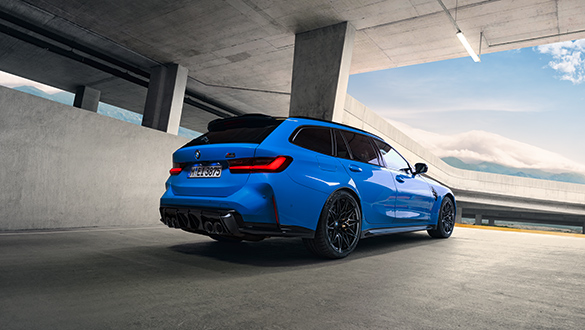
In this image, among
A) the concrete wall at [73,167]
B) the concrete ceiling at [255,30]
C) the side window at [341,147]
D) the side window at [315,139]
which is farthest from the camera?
the concrete ceiling at [255,30]

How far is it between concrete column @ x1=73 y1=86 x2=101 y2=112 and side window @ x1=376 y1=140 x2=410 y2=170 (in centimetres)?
1731

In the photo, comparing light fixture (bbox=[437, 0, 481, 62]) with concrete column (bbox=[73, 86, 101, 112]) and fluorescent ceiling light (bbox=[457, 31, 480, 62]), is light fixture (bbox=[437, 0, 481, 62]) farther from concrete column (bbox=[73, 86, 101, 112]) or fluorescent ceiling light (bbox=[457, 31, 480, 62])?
concrete column (bbox=[73, 86, 101, 112])

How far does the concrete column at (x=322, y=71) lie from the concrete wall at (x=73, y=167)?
365cm

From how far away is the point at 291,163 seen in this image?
3.34 meters

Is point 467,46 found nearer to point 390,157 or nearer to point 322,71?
point 322,71

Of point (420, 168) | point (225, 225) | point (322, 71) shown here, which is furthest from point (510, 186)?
point (225, 225)

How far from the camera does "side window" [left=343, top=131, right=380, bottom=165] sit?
430 cm

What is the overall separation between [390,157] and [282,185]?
227 centimetres

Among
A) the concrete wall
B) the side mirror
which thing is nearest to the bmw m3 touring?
the side mirror

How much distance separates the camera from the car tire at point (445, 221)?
5.91 m

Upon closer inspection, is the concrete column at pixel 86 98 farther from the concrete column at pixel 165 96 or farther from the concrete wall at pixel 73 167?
the concrete wall at pixel 73 167

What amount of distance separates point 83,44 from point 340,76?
30.4 ft

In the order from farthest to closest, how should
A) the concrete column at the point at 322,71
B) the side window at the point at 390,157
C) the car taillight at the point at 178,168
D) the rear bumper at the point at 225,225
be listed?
the concrete column at the point at 322,71, the side window at the point at 390,157, the car taillight at the point at 178,168, the rear bumper at the point at 225,225

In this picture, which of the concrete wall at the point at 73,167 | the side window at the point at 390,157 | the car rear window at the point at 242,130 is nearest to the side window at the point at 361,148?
the side window at the point at 390,157
